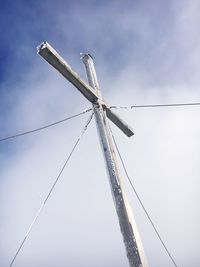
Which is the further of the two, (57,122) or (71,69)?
(57,122)

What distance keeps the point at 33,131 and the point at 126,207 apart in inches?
135

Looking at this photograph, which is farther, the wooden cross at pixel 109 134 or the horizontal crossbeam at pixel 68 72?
the horizontal crossbeam at pixel 68 72

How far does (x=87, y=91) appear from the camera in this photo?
551cm

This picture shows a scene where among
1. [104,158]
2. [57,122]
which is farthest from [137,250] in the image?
[57,122]

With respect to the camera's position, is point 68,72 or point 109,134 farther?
point 68,72

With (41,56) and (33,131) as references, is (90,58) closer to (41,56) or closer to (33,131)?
(41,56)

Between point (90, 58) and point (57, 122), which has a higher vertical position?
point (90, 58)

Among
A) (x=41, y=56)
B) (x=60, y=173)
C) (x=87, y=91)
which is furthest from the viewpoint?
(x=60, y=173)

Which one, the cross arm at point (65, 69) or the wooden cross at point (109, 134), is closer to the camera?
the wooden cross at point (109, 134)

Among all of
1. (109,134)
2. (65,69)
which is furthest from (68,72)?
(109,134)

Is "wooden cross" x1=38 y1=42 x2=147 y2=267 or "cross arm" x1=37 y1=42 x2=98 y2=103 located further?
"cross arm" x1=37 y1=42 x2=98 y2=103

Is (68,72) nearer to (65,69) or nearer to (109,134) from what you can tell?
(65,69)

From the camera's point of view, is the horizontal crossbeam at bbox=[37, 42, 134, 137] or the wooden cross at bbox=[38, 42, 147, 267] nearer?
the wooden cross at bbox=[38, 42, 147, 267]

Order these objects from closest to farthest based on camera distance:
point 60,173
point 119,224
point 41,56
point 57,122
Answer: point 119,224, point 41,56, point 60,173, point 57,122
